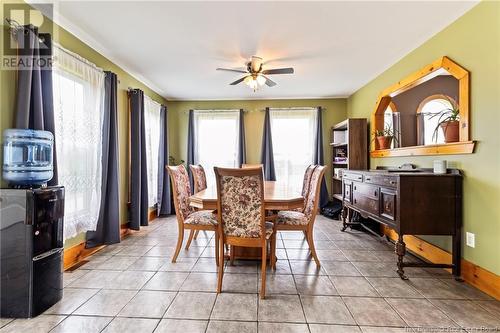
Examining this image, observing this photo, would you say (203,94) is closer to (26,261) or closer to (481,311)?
(26,261)

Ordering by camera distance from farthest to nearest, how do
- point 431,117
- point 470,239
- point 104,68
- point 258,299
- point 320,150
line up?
point 320,150
point 104,68
point 431,117
point 470,239
point 258,299

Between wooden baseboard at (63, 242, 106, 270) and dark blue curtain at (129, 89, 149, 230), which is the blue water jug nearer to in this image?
wooden baseboard at (63, 242, 106, 270)

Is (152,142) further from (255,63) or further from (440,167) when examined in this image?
(440,167)

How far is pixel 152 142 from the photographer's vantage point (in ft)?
15.4

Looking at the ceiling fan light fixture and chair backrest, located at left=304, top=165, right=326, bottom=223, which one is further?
the ceiling fan light fixture

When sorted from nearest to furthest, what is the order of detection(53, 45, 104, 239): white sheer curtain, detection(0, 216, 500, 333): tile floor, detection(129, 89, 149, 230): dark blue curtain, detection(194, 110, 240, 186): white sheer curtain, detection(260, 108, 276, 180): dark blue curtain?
detection(0, 216, 500, 333): tile floor, detection(53, 45, 104, 239): white sheer curtain, detection(129, 89, 149, 230): dark blue curtain, detection(260, 108, 276, 180): dark blue curtain, detection(194, 110, 240, 186): white sheer curtain

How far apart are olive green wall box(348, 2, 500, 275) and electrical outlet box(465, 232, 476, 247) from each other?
0.03 metres

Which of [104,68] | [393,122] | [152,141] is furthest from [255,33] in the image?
[152,141]

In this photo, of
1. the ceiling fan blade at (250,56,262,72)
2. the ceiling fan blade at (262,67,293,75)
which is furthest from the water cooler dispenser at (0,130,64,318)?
the ceiling fan blade at (262,67,293,75)

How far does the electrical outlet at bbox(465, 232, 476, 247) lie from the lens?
2278mm

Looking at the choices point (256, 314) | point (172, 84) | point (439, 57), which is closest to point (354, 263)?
point (256, 314)

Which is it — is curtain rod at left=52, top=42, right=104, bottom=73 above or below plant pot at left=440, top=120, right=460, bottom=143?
above

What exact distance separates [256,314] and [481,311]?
1.69 meters

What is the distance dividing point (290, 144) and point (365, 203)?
8.58ft
